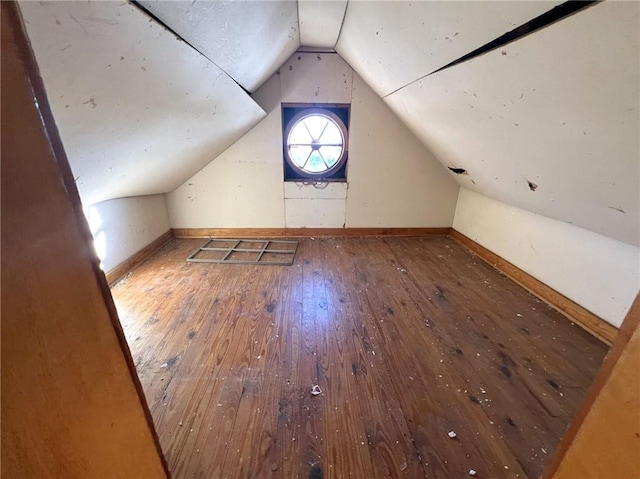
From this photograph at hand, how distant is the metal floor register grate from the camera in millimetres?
2672

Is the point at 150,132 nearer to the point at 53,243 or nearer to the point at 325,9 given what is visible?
the point at 325,9

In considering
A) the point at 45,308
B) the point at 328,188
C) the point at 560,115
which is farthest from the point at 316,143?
the point at 45,308

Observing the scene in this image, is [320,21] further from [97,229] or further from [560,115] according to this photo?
[97,229]

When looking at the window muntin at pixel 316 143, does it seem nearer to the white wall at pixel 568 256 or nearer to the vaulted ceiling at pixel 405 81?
the vaulted ceiling at pixel 405 81

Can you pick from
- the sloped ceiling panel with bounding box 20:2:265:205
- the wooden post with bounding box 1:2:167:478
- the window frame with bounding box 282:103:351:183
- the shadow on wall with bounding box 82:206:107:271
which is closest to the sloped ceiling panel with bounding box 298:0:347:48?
the window frame with bounding box 282:103:351:183

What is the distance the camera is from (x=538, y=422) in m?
1.20

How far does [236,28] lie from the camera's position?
128 centimetres

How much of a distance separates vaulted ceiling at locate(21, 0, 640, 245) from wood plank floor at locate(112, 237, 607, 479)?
30.8 inches

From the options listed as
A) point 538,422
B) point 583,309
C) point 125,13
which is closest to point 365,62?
point 125,13

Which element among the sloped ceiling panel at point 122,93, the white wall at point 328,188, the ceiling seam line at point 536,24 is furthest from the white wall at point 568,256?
the sloped ceiling panel at point 122,93

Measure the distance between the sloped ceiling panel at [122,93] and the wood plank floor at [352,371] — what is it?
3.15 ft

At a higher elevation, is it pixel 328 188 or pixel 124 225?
pixel 328 188

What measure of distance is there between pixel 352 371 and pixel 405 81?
178 cm

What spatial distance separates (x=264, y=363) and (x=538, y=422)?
4.04 feet
